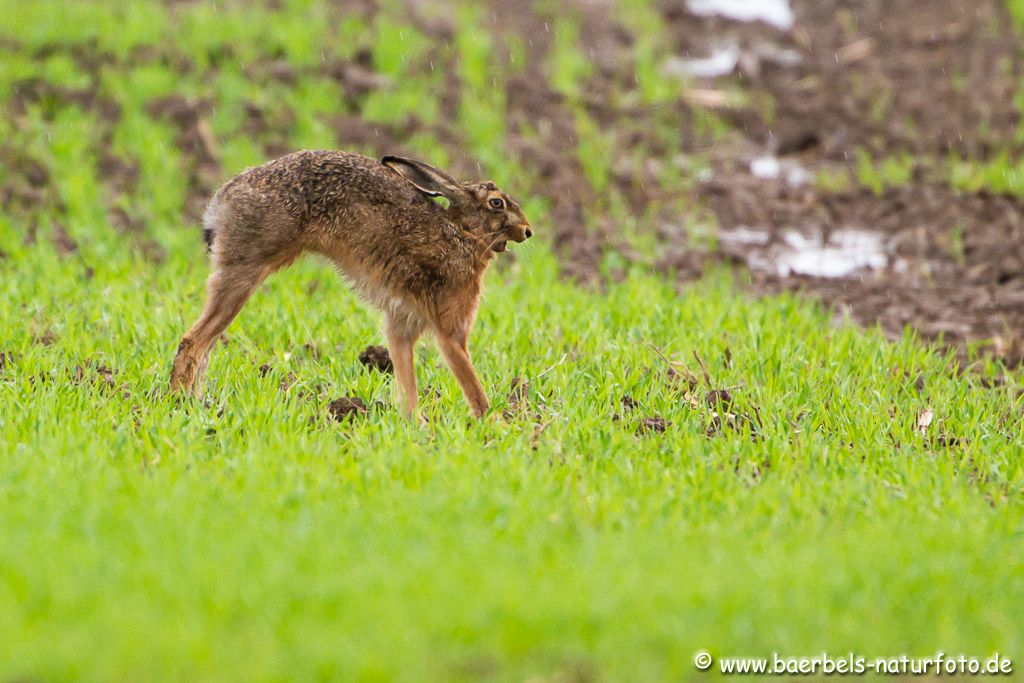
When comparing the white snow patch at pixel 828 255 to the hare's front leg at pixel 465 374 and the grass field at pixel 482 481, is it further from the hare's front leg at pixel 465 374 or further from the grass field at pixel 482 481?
the hare's front leg at pixel 465 374

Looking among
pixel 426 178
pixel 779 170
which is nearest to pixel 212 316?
pixel 426 178

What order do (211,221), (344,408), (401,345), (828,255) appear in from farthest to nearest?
(828,255) → (401,345) → (211,221) → (344,408)

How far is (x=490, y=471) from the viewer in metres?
6.27

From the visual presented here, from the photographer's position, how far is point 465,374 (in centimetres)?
732

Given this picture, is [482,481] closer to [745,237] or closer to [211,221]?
[211,221]

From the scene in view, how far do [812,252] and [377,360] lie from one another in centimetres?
500

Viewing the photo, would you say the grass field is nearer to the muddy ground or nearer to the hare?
the hare

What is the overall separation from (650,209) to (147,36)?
580 centimetres

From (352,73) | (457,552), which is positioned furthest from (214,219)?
(352,73)

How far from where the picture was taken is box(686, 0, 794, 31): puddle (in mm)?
18484

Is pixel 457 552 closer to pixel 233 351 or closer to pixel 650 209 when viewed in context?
pixel 233 351

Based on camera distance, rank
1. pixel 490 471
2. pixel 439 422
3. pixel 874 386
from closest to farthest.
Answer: pixel 490 471 → pixel 439 422 → pixel 874 386

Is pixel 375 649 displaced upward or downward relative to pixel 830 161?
upward

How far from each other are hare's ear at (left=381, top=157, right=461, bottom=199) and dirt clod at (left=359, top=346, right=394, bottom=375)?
115cm
